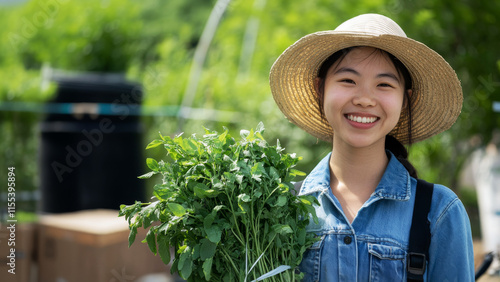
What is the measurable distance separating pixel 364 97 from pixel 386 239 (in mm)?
410

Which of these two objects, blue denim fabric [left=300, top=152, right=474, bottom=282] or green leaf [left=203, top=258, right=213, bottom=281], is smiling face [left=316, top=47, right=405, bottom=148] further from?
green leaf [left=203, top=258, right=213, bottom=281]

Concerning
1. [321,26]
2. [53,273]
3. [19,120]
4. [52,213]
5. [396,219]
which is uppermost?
[321,26]

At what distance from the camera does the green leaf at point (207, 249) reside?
1.46 meters

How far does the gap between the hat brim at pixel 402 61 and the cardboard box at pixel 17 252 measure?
209 cm

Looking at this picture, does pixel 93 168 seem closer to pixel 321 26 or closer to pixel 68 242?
pixel 68 242

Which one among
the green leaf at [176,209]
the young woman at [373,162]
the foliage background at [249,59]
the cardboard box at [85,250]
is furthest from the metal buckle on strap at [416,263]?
the cardboard box at [85,250]

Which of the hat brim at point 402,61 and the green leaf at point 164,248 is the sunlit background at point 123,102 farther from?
the green leaf at point 164,248

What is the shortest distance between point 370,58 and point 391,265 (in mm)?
604

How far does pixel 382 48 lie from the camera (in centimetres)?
171

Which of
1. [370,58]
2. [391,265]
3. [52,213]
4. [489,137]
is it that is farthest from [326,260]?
[489,137]

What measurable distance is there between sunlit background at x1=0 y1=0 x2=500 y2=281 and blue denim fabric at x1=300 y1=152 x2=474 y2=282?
5.84 ft

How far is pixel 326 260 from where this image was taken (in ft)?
5.53

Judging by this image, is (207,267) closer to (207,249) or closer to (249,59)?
(207,249)

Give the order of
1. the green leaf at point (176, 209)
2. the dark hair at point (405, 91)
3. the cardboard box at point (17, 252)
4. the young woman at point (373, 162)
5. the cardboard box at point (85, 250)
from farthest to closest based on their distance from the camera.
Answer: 1. the cardboard box at point (85, 250)
2. the cardboard box at point (17, 252)
3. the dark hair at point (405, 91)
4. the young woman at point (373, 162)
5. the green leaf at point (176, 209)
